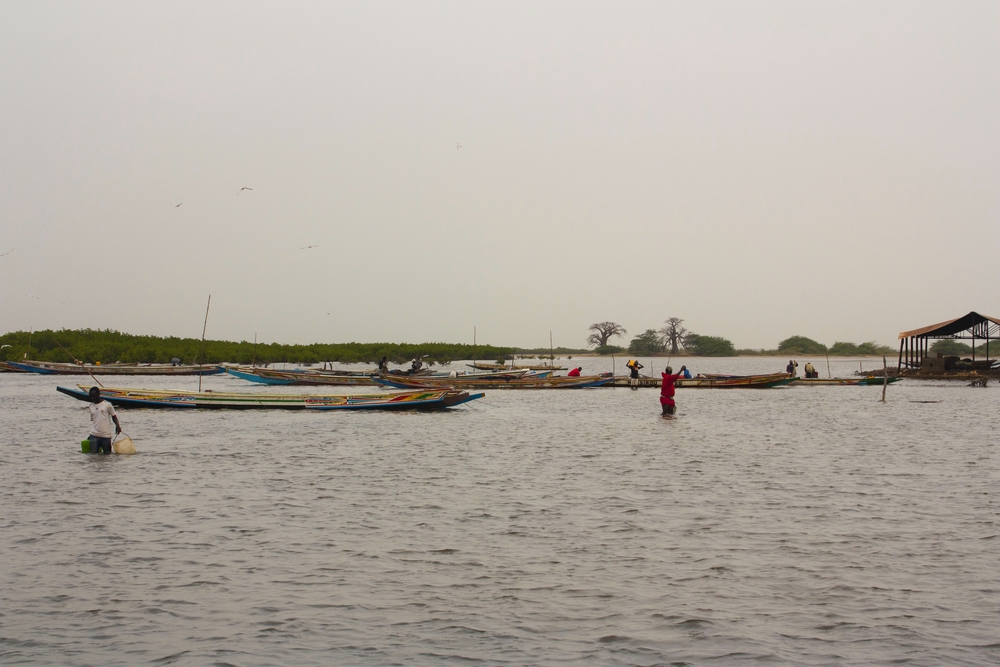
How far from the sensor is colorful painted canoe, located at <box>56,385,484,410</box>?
1133 inches

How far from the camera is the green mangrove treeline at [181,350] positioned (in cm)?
8219

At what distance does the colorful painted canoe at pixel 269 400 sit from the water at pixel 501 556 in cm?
1013

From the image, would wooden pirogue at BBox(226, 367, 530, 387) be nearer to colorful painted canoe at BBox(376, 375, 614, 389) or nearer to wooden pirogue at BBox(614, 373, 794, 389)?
colorful painted canoe at BBox(376, 375, 614, 389)

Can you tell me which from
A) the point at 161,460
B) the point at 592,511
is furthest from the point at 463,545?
the point at 161,460

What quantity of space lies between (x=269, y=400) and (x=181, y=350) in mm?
67931

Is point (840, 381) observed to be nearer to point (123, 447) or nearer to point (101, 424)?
point (123, 447)

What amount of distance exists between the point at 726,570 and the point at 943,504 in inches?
215

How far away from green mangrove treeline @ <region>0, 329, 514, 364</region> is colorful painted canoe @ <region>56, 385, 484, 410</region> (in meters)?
35.8

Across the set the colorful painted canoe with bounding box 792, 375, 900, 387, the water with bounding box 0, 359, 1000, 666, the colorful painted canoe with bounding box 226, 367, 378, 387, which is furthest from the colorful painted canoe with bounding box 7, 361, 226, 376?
the water with bounding box 0, 359, 1000, 666

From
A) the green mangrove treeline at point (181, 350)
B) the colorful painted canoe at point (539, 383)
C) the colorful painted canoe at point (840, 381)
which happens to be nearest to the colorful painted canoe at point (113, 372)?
the green mangrove treeline at point (181, 350)

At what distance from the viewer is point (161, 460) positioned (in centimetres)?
1656

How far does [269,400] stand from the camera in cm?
2894

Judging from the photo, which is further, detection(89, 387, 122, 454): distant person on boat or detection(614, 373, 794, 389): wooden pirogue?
detection(614, 373, 794, 389): wooden pirogue

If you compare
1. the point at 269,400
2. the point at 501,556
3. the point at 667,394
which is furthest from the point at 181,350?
the point at 501,556
